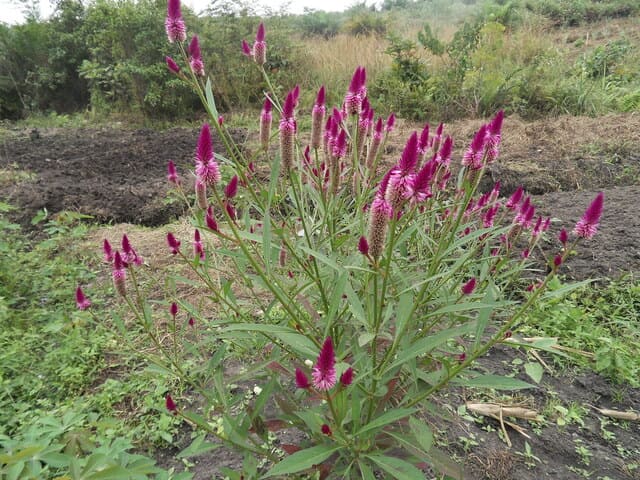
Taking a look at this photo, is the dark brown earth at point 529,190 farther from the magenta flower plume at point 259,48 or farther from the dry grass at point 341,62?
the dry grass at point 341,62

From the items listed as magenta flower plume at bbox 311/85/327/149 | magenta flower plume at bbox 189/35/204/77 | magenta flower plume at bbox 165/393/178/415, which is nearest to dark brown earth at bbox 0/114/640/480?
magenta flower plume at bbox 165/393/178/415

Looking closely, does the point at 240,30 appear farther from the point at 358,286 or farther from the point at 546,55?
the point at 358,286

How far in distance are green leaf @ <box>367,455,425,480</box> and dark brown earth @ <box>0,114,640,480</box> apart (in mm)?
426

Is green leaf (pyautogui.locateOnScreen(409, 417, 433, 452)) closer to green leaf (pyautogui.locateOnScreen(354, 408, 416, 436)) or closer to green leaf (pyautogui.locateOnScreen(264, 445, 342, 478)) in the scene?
green leaf (pyautogui.locateOnScreen(354, 408, 416, 436))

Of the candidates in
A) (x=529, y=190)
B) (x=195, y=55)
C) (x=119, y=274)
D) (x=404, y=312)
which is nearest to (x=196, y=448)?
(x=119, y=274)

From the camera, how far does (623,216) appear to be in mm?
3547

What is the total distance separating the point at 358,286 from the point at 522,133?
551 cm

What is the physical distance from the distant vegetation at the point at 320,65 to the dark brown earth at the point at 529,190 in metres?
0.94

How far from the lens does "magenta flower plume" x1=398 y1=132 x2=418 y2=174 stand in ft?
2.84

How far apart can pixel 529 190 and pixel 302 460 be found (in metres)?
4.17

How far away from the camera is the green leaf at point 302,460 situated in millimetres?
1007

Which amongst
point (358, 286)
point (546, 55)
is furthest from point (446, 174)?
point (546, 55)

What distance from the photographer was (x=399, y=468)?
45.1 inches

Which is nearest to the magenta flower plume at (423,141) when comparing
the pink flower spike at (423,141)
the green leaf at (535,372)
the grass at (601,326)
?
the pink flower spike at (423,141)
